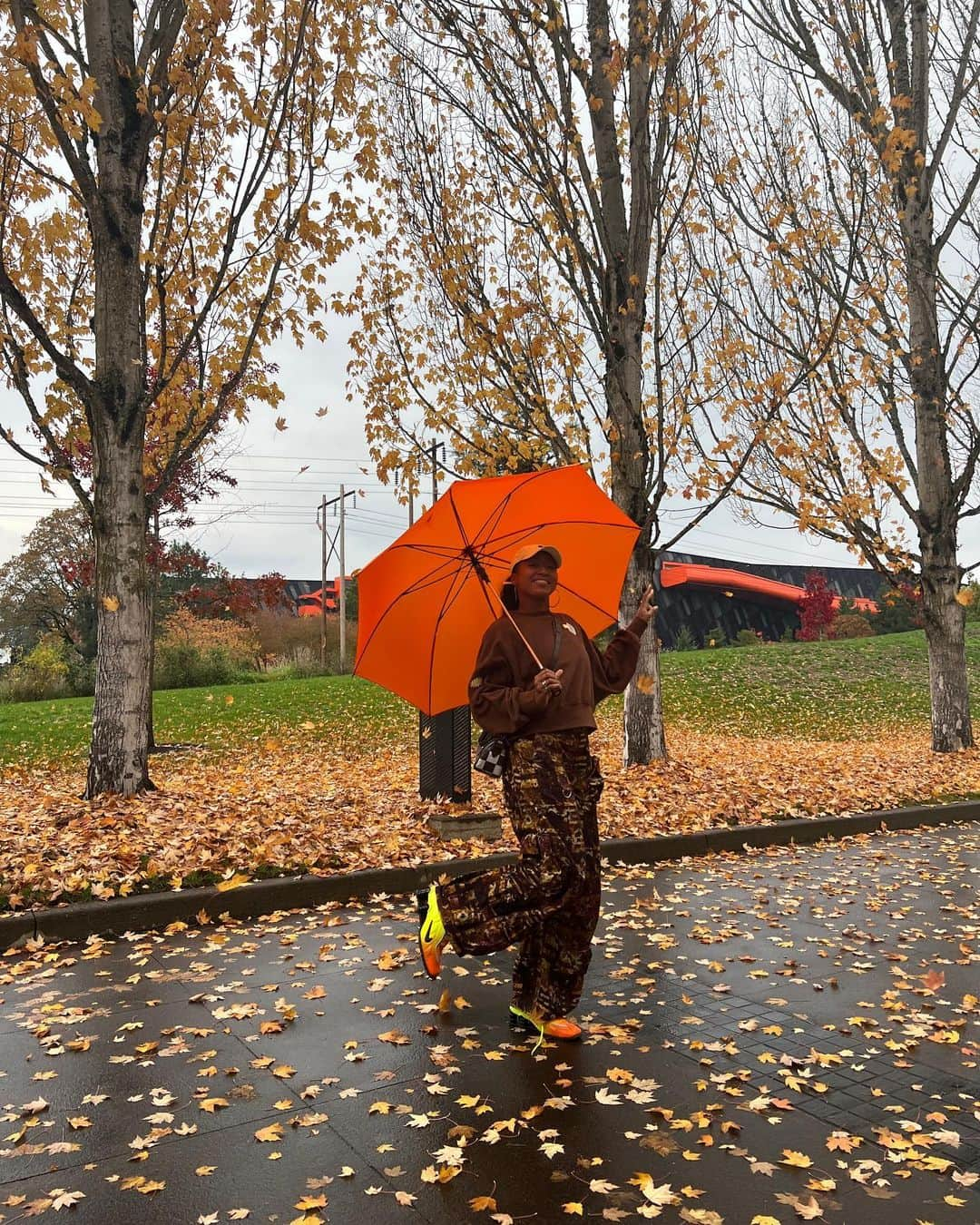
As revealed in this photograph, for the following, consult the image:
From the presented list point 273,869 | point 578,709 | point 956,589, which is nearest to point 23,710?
point 273,869

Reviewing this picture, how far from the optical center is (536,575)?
4379 mm

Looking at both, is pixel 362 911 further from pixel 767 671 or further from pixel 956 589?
pixel 767 671

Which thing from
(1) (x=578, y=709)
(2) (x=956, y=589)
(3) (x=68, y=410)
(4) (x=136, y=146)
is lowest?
(1) (x=578, y=709)

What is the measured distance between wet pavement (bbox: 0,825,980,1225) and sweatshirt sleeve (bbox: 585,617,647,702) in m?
1.56

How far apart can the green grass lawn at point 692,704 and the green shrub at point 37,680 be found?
10.3 ft

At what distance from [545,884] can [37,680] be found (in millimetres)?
23707

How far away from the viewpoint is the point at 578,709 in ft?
13.9

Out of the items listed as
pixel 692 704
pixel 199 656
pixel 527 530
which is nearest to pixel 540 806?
pixel 527 530

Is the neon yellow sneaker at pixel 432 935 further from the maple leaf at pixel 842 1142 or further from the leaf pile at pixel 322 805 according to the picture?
the leaf pile at pixel 322 805

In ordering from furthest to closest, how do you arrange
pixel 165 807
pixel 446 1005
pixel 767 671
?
pixel 767 671 < pixel 165 807 < pixel 446 1005

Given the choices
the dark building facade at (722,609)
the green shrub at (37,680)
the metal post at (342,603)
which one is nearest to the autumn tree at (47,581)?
the green shrub at (37,680)

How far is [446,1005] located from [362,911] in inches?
81.7

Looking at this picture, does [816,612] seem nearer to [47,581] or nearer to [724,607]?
[724,607]

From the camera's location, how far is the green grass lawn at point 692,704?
56.1ft
